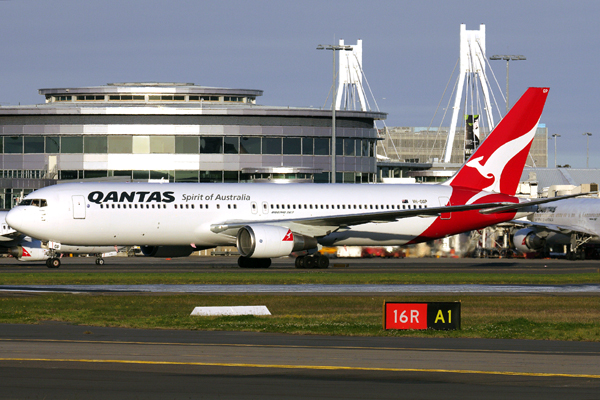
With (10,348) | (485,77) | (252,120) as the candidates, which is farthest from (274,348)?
(485,77)

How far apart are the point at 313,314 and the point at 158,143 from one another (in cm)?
6506

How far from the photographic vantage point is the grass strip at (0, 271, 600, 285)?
36.0 metres

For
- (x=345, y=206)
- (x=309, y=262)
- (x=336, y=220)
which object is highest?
(x=345, y=206)

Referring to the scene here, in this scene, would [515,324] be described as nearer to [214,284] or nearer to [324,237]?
A: [214,284]

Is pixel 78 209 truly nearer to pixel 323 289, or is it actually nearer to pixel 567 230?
pixel 323 289

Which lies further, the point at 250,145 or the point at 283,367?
the point at 250,145

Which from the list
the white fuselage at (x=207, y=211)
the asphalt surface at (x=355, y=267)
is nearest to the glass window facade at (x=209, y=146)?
the asphalt surface at (x=355, y=267)

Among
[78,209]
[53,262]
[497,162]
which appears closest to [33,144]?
[53,262]

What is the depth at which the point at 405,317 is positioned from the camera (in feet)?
67.0

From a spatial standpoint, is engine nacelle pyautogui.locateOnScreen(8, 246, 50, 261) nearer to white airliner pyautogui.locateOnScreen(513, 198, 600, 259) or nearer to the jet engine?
the jet engine

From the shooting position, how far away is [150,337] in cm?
1845

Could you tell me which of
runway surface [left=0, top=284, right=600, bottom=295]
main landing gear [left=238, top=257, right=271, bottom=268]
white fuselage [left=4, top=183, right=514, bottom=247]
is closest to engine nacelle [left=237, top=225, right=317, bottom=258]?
white fuselage [left=4, top=183, right=514, bottom=247]

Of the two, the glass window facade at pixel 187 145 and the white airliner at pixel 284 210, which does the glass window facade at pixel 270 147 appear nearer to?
the glass window facade at pixel 187 145

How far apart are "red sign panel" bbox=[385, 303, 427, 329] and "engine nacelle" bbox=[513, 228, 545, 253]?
54.1 metres
